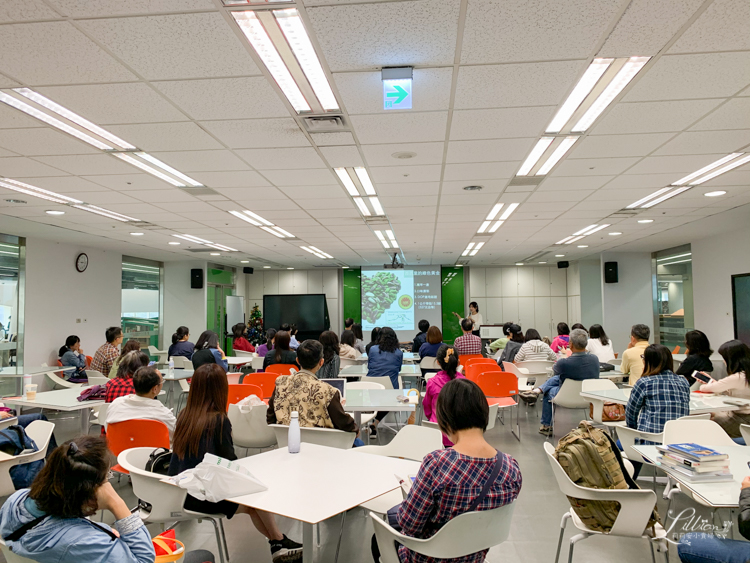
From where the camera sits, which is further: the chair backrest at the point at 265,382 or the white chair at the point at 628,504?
the chair backrest at the point at 265,382

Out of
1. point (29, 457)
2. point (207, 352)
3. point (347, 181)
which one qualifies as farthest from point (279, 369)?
point (29, 457)

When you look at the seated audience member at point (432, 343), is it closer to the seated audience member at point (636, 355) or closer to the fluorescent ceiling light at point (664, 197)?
the seated audience member at point (636, 355)

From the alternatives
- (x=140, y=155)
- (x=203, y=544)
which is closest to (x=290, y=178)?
(x=140, y=155)

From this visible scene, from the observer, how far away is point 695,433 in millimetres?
3381

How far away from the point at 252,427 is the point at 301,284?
1333cm

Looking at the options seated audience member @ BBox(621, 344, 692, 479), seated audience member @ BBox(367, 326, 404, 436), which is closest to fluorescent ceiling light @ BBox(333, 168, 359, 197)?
seated audience member @ BBox(367, 326, 404, 436)

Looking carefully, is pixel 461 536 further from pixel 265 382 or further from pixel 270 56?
pixel 265 382

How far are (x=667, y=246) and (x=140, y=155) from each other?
11779 millimetres

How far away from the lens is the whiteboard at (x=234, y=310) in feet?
52.2

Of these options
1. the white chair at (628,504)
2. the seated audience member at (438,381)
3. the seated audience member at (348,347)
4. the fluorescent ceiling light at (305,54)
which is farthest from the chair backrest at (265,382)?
the white chair at (628,504)

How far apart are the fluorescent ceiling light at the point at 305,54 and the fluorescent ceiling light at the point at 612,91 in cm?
181

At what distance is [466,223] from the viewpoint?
8.52 metres

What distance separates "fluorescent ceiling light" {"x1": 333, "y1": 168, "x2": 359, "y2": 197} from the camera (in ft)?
17.3

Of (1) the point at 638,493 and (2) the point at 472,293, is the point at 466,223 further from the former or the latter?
(2) the point at 472,293
